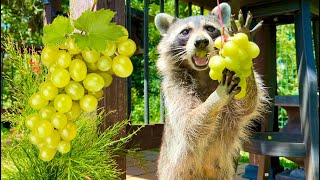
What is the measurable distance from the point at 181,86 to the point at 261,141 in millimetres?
875

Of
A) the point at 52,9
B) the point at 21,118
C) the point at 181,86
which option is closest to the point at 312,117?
the point at 181,86

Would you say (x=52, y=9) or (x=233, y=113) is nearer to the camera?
(x=233, y=113)

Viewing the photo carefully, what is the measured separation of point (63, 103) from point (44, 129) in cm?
8

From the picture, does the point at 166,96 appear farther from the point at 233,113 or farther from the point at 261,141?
the point at 261,141

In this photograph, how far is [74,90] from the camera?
1.04m

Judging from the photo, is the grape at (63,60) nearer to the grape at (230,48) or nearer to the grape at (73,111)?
the grape at (73,111)

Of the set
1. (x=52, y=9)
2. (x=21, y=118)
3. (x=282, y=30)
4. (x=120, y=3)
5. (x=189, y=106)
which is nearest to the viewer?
(x=21, y=118)

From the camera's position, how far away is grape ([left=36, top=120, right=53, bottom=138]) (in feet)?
3.33

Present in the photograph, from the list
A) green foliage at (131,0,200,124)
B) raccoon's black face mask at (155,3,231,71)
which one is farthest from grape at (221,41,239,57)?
green foliage at (131,0,200,124)

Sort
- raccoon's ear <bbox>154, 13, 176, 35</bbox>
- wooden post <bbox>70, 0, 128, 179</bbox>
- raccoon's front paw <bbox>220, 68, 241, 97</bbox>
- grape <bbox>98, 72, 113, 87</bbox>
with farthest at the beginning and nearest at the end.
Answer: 1. raccoon's ear <bbox>154, 13, 176, 35</bbox>
2. wooden post <bbox>70, 0, 128, 179</bbox>
3. raccoon's front paw <bbox>220, 68, 241, 97</bbox>
4. grape <bbox>98, 72, 113, 87</bbox>

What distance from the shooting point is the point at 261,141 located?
101 inches

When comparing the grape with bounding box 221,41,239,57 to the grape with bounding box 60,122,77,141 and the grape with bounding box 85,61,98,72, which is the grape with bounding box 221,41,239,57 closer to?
the grape with bounding box 85,61,98,72

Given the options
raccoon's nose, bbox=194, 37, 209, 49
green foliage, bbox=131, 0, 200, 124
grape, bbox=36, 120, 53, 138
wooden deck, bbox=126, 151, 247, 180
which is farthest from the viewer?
green foliage, bbox=131, 0, 200, 124

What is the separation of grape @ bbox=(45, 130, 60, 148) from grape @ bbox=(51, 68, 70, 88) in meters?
0.12
